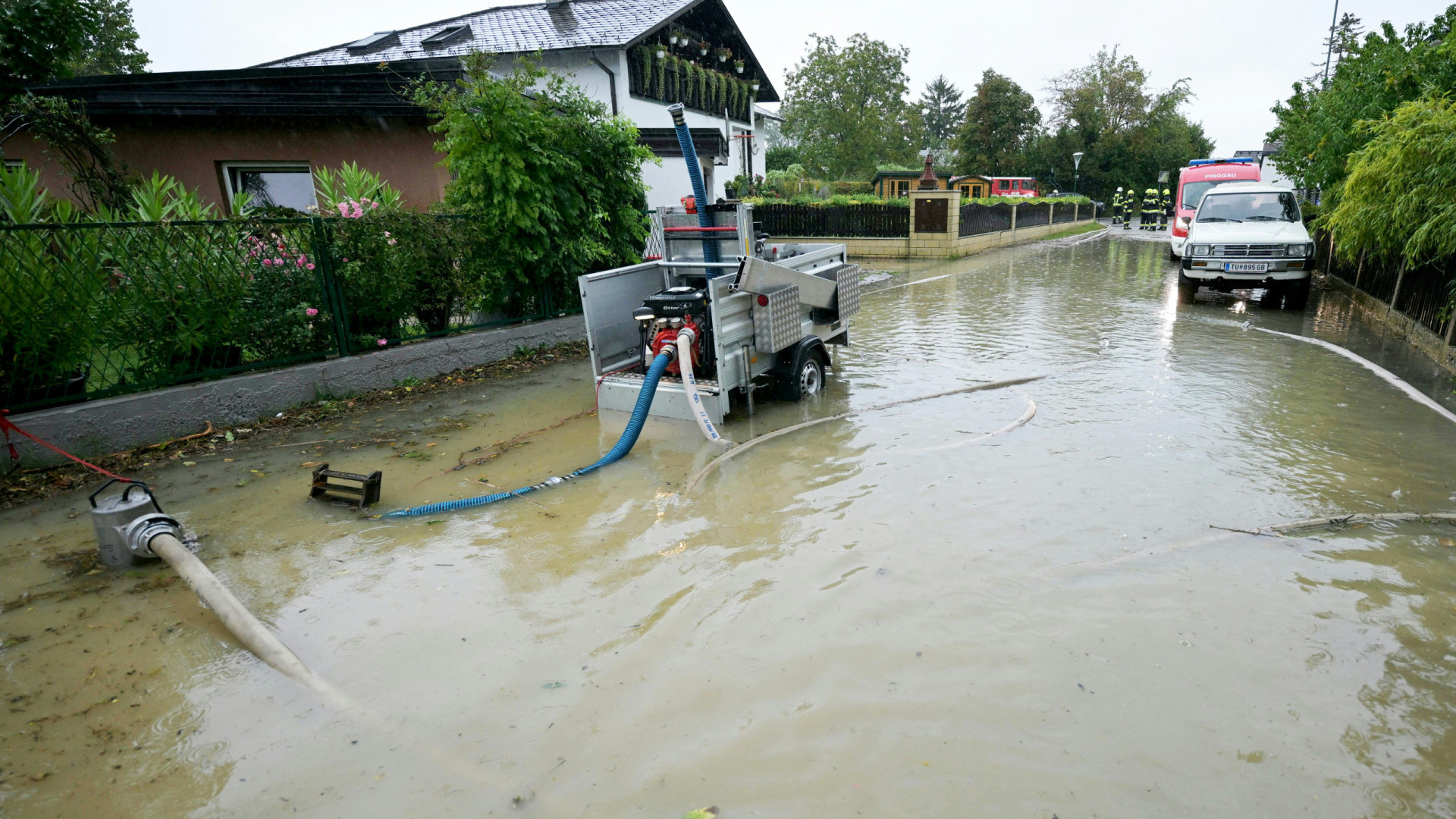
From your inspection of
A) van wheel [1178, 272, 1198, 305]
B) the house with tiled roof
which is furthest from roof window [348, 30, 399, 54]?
van wheel [1178, 272, 1198, 305]

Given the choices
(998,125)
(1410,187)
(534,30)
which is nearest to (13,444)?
(1410,187)

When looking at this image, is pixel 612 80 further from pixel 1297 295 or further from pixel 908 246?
pixel 1297 295

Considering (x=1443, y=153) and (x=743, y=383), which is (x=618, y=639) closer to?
(x=743, y=383)

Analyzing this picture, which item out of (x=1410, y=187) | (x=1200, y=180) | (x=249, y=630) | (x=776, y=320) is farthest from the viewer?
(x=1200, y=180)

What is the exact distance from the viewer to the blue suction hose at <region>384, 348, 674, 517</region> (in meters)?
4.68

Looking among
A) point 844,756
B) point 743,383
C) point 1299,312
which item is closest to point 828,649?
point 844,756

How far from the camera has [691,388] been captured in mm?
5699

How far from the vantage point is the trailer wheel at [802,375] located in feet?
22.0

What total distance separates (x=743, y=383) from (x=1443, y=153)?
7.00 metres

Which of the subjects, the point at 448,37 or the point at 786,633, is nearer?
the point at 786,633

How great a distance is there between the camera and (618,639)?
3299 millimetres

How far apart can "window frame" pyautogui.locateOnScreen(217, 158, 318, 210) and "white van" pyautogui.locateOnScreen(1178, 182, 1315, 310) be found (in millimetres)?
14600

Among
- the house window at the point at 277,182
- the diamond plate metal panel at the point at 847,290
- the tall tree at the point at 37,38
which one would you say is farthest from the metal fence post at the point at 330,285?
the house window at the point at 277,182

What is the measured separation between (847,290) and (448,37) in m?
20.6
